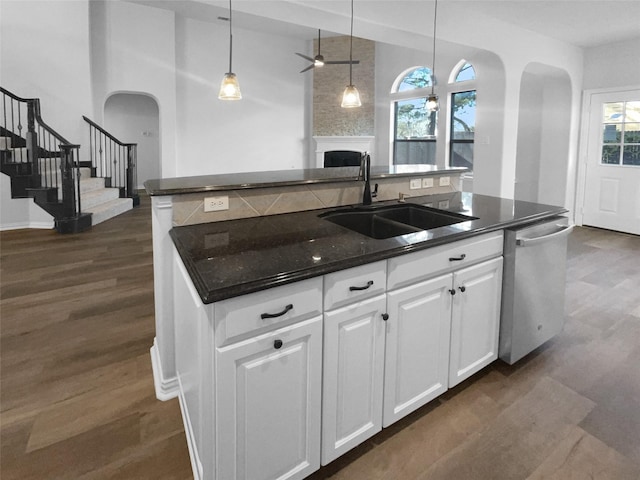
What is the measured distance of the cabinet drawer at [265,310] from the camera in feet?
4.07

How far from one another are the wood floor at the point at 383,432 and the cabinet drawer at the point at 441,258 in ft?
2.39

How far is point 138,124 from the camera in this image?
1073 centimetres

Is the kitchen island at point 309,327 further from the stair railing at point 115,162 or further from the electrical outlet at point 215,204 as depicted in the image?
the stair railing at point 115,162

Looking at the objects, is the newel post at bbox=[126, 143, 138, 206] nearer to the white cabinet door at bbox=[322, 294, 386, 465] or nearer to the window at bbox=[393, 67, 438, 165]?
the window at bbox=[393, 67, 438, 165]

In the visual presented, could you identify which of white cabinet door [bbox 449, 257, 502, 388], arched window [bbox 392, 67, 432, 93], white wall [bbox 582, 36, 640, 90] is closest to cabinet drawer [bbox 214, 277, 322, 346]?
white cabinet door [bbox 449, 257, 502, 388]

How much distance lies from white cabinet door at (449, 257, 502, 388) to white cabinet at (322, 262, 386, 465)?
0.53 m

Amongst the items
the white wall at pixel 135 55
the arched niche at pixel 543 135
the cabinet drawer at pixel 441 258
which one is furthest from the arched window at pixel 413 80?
the cabinet drawer at pixel 441 258

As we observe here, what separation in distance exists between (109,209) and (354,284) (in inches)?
249

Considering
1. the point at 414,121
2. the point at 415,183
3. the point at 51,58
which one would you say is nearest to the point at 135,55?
the point at 51,58

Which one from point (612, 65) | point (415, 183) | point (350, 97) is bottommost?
point (415, 183)

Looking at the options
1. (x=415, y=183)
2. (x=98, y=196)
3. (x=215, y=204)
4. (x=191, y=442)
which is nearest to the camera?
(x=191, y=442)

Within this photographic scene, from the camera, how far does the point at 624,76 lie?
231 inches

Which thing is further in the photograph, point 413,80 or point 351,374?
point 413,80

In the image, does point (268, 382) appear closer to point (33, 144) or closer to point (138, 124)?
point (33, 144)
